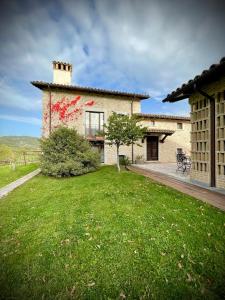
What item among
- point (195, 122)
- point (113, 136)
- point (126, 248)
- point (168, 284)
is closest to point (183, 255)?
point (168, 284)

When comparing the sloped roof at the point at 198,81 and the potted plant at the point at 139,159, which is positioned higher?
the sloped roof at the point at 198,81

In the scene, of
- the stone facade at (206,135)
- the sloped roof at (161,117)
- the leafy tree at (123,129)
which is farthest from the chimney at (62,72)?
the stone facade at (206,135)

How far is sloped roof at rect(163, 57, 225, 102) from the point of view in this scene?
5.04m

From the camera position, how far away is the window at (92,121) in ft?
51.1

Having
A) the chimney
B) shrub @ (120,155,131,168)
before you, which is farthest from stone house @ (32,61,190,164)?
shrub @ (120,155,131,168)

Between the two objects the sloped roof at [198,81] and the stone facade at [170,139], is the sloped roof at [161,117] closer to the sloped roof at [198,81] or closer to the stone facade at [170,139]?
the stone facade at [170,139]

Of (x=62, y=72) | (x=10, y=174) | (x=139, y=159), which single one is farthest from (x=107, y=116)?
(x=10, y=174)

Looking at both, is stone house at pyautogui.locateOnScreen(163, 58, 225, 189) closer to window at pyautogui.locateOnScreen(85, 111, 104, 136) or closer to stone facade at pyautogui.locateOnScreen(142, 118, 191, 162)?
window at pyautogui.locateOnScreen(85, 111, 104, 136)

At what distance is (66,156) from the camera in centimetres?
1041

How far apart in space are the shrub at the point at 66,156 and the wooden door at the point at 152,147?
769cm

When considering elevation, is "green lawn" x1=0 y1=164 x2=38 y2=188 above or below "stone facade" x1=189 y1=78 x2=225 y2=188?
below

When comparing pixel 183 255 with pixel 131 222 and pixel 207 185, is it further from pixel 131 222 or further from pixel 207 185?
pixel 207 185

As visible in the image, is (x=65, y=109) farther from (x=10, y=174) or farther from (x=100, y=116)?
(x=10, y=174)

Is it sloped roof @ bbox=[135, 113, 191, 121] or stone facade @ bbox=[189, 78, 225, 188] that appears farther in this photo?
sloped roof @ bbox=[135, 113, 191, 121]
